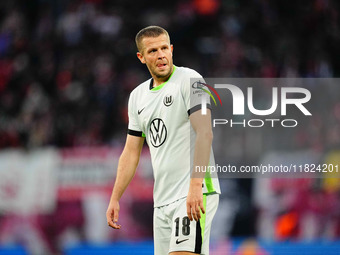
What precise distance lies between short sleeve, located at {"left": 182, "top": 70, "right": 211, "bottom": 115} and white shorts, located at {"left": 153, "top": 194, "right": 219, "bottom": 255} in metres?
0.64

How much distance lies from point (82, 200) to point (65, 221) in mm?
451

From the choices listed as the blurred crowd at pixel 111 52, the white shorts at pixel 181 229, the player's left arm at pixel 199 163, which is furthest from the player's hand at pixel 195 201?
the blurred crowd at pixel 111 52

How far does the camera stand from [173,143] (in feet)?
16.8

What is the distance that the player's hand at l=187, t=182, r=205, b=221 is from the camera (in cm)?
467

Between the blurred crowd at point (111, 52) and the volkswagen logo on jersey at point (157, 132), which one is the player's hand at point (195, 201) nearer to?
the volkswagen logo on jersey at point (157, 132)

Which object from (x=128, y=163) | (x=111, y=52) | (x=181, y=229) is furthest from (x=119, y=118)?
(x=181, y=229)

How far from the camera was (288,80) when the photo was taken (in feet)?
37.6

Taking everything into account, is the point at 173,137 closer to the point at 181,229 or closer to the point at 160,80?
the point at 160,80

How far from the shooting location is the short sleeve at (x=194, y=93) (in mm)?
4953

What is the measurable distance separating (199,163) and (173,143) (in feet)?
1.44

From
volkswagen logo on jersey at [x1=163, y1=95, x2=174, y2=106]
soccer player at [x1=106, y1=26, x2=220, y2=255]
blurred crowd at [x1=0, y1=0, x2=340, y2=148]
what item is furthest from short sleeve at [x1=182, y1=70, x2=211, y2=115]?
blurred crowd at [x1=0, y1=0, x2=340, y2=148]

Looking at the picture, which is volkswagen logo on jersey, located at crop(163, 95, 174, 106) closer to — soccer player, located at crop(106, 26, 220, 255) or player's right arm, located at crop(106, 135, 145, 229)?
soccer player, located at crop(106, 26, 220, 255)

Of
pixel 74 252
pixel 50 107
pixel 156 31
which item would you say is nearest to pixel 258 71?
pixel 50 107

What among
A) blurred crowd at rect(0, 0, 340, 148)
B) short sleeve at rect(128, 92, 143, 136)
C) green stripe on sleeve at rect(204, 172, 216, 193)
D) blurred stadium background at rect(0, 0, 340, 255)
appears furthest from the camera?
blurred crowd at rect(0, 0, 340, 148)
